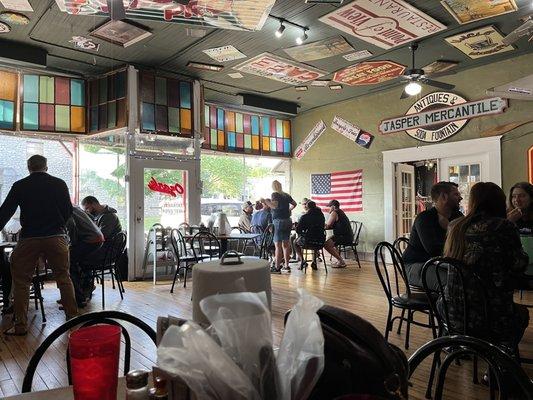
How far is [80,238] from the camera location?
4586 mm

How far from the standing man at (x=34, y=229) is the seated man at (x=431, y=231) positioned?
296cm

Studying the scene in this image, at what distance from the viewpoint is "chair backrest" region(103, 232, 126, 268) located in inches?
187

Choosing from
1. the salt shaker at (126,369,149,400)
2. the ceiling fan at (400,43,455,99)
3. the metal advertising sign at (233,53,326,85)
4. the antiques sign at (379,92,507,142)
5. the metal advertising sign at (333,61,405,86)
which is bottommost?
the salt shaker at (126,369,149,400)

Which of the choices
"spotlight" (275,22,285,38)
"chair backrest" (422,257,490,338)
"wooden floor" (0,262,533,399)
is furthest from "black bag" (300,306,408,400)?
"spotlight" (275,22,285,38)

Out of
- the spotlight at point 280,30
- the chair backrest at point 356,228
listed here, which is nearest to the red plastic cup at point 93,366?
the spotlight at point 280,30

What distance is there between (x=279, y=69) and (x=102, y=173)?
3.31 metres

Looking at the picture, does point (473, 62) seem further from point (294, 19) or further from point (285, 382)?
point (285, 382)

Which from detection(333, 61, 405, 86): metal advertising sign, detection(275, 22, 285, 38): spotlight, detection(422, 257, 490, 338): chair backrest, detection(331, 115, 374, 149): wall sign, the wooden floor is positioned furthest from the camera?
detection(331, 115, 374, 149): wall sign

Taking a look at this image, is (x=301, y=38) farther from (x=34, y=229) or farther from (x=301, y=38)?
(x=34, y=229)

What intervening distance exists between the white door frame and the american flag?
2.11ft

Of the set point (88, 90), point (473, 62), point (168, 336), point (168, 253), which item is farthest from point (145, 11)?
point (473, 62)

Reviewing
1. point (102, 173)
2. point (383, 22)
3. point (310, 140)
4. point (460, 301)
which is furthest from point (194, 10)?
point (310, 140)

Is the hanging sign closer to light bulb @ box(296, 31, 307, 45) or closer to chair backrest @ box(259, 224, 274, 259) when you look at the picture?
chair backrest @ box(259, 224, 274, 259)

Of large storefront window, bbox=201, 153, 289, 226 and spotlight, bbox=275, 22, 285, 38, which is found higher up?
spotlight, bbox=275, 22, 285, 38
